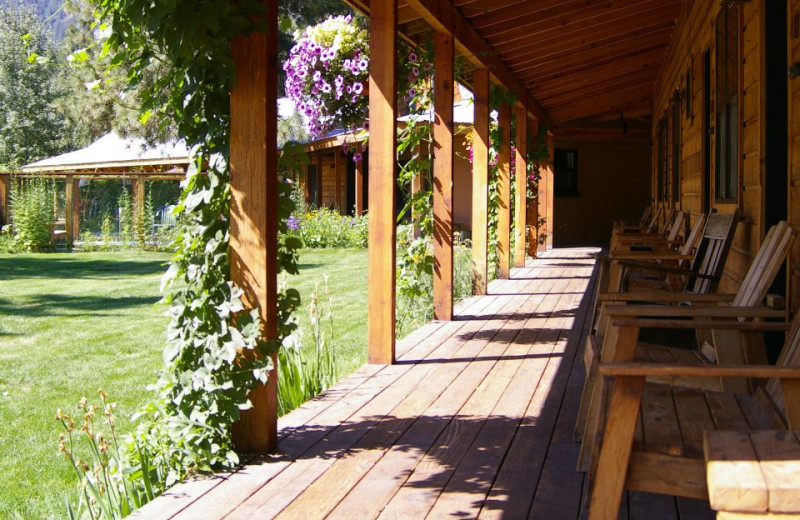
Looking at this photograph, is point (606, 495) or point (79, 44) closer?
point (606, 495)

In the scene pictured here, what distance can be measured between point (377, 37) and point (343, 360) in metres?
2.21

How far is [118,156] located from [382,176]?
17263 mm

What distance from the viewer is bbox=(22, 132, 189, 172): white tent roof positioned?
65.1 ft

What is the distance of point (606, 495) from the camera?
2.15 m

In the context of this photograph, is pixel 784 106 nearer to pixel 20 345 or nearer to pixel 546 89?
pixel 20 345

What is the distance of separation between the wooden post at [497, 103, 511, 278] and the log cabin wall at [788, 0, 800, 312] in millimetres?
5847

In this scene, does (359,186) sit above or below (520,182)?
above

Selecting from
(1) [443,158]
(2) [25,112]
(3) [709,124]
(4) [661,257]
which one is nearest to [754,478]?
(4) [661,257]

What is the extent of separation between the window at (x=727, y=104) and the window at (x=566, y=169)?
40.8 ft

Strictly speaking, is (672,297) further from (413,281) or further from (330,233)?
(330,233)

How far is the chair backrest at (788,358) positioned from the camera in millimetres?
2518

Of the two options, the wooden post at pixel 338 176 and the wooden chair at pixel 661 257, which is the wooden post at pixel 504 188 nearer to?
the wooden chair at pixel 661 257

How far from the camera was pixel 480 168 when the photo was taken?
318 inches

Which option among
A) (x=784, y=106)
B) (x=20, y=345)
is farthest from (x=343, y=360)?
(x=784, y=106)
